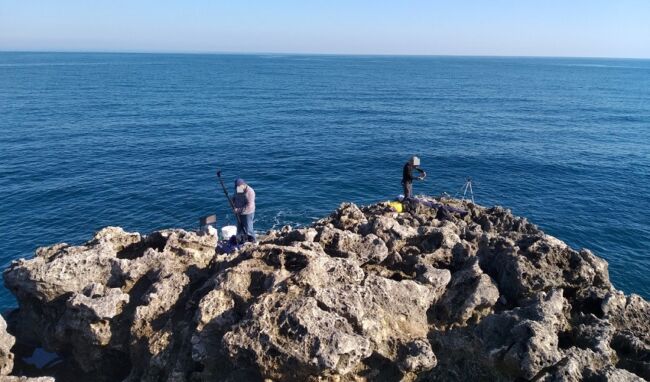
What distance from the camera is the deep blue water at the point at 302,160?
36000mm

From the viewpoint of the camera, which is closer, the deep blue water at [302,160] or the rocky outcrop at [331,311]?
the rocky outcrop at [331,311]

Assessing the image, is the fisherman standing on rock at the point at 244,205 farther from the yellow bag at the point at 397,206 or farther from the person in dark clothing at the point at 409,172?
the person in dark clothing at the point at 409,172

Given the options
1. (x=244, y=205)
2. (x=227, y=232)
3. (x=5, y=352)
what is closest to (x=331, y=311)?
(x=244, y=205)

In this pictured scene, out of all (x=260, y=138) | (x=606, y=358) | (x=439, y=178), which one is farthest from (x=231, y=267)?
(x=260, y=138)

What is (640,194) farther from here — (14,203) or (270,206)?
(14,203)

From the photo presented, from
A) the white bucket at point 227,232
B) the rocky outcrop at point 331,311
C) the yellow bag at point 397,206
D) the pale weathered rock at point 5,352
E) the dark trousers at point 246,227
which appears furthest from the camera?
the yellow bag at point 397,206

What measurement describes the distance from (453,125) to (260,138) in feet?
106

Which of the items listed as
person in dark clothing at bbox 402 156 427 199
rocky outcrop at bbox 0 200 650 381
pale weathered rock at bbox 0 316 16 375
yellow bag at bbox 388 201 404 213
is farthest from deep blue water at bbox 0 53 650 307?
rocky outcrop at bbox 0 200 650 381

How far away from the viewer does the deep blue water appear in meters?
36.0

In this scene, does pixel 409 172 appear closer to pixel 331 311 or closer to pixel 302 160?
pixel 331 311

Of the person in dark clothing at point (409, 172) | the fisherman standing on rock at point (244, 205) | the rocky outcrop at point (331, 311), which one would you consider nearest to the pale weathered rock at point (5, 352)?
the rocky outcrop at point (331, 311)

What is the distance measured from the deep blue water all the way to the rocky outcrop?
49.7 feet

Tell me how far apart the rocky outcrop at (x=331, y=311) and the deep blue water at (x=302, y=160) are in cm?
1515

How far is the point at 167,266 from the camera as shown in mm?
14039
